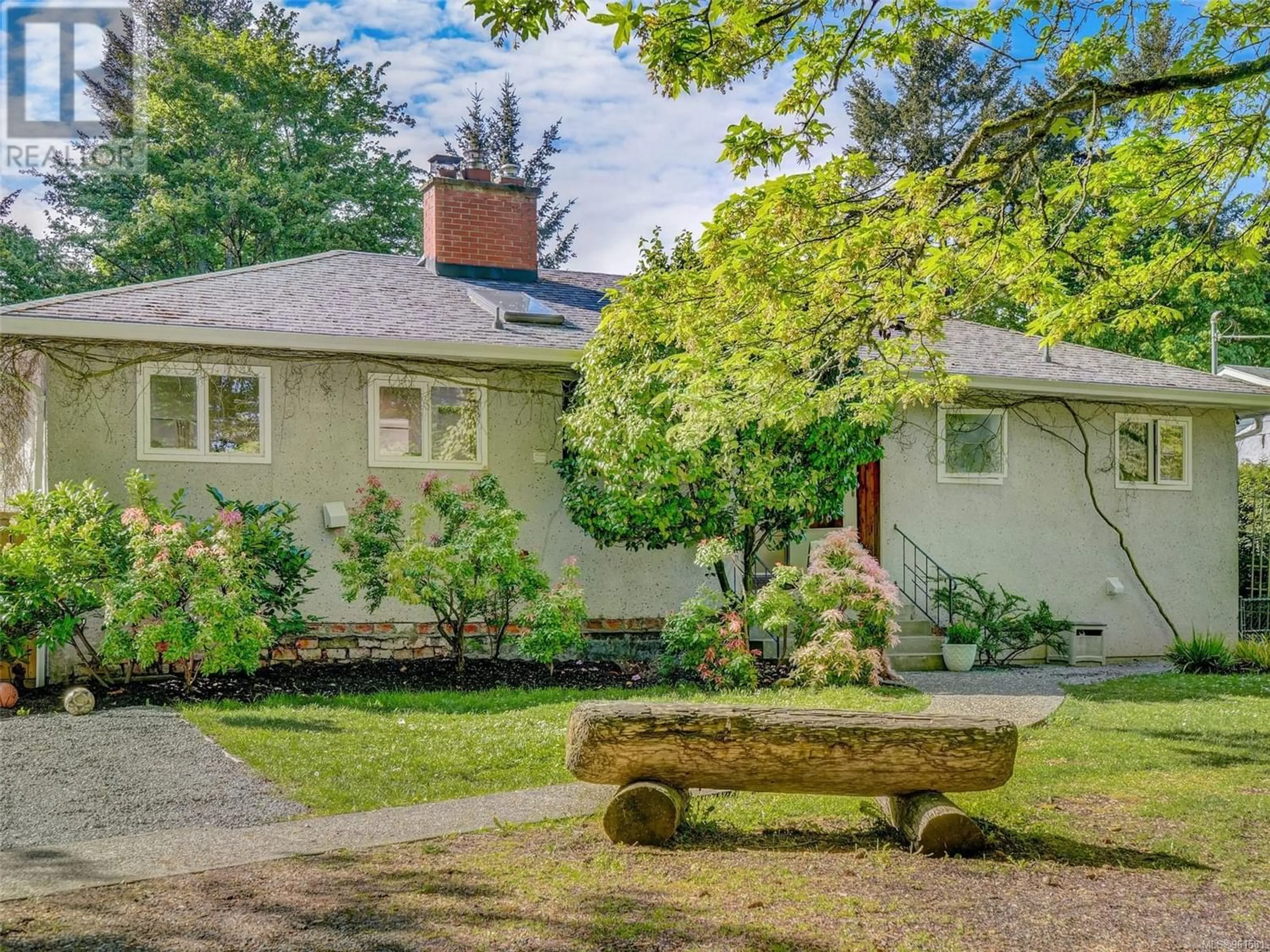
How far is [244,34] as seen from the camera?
87.8ft

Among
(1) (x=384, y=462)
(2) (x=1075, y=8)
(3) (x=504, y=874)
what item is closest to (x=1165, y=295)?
(2) (x=1075, y=8)

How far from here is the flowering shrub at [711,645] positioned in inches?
400

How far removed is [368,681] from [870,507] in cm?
639

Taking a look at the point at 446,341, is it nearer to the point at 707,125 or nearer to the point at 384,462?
the point at 384,462

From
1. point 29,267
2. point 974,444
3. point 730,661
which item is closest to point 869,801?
point 730,661

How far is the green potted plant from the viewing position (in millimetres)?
11883

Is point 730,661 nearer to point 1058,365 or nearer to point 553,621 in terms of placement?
point 553,621

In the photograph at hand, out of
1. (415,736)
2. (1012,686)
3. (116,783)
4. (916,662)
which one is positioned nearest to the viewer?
(116,783)

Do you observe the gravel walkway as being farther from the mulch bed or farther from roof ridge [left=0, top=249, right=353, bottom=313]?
roof ridge [left=0, top=249, right=353, bottom=313]

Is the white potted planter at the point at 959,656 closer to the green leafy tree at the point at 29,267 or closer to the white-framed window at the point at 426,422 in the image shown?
the white-framed window at the point at 426,422

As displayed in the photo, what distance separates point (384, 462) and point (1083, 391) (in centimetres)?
835

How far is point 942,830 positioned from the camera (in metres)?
5.04

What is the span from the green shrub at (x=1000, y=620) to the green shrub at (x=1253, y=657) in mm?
1860

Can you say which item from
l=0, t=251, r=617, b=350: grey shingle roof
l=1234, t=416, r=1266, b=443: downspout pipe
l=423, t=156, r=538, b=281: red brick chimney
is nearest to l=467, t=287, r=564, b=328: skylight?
l=0, t=251, r=617, b=350: grey shingle roof
